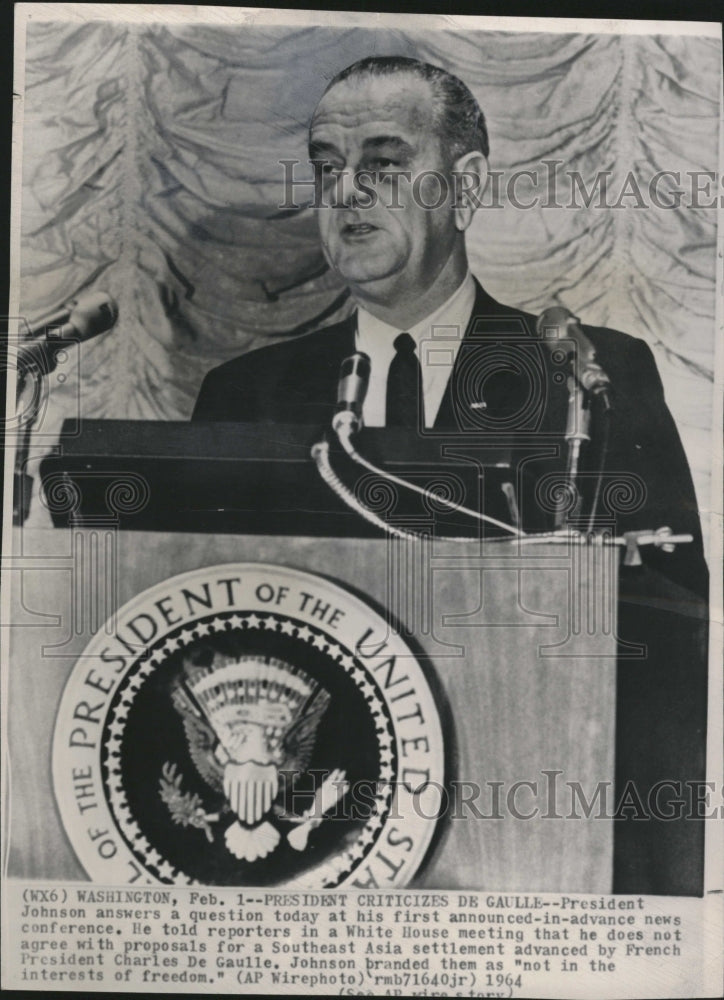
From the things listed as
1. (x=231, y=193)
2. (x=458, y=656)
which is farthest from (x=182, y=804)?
(x=231, y=193)

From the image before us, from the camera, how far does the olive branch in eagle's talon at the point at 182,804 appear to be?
1.80m

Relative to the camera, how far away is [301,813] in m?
1.80

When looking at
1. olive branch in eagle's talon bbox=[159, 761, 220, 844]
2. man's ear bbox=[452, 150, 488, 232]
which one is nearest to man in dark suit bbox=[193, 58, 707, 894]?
man's ear bbox=[452, 150, 488, 232]

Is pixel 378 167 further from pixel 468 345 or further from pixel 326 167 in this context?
pixel 468 345

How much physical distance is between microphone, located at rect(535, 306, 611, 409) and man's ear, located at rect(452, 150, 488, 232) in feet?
0.82

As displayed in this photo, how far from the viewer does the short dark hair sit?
1835 millimetres

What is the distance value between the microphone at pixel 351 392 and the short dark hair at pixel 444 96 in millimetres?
454

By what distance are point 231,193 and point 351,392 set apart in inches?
18.3

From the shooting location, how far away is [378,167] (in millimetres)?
1834

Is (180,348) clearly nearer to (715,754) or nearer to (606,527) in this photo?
(606,527)

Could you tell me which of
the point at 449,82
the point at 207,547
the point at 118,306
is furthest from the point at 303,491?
the point at 449,82
